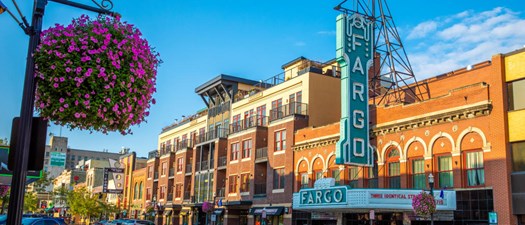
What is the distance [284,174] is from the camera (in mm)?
47844

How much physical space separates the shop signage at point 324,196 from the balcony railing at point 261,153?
12.9 m

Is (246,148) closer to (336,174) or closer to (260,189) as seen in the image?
(260,189)

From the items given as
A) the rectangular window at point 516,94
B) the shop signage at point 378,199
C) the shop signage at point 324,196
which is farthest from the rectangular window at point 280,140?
the rectangular window at point 516,94

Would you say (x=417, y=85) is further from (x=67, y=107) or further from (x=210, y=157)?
(x=67, y=107)

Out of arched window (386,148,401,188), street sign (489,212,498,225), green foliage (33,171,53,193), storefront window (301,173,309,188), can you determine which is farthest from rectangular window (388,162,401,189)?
green foliage (33,171,53,193)

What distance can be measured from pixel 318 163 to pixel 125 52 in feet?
120

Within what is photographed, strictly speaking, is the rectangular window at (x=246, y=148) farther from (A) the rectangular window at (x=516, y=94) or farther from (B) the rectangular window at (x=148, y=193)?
(B) the rectangular window at (x=148, y=193)

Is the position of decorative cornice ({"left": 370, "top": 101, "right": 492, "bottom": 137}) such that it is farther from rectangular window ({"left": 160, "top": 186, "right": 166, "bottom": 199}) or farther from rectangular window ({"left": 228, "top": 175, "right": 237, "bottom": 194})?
rectangular window ({"left": 160, "top": 186, "right": 166, "bottom": 199})

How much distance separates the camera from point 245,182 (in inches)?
2103

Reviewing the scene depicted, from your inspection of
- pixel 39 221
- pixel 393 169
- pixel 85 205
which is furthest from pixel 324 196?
pixel 85 205

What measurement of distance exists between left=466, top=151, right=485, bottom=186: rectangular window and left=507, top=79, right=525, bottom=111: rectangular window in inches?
126

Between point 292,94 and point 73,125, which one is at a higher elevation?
point 292,94

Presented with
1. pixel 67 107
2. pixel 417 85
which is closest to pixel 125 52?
pixel 67 107

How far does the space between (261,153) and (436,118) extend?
21.5m
